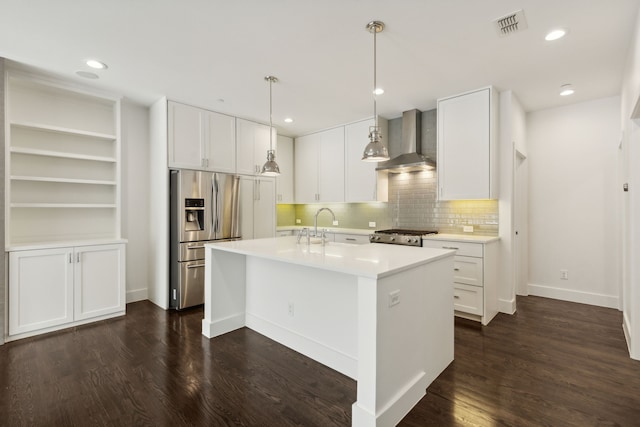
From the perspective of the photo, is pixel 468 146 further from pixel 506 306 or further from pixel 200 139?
pixel 200 139

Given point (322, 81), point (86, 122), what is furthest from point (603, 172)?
point (86, 122)

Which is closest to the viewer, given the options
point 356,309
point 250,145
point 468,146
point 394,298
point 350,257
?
point 394,298

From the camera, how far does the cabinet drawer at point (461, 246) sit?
3.36m

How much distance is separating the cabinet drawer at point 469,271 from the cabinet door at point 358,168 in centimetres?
167

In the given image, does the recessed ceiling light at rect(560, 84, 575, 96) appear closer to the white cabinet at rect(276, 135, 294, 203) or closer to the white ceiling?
the white ceiling

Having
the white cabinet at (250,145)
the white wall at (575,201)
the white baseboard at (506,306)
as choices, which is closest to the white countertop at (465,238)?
the white baseboard at (506,306)

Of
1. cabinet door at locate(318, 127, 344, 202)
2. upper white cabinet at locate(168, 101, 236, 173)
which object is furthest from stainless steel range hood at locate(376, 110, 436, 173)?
upper white cabinet at locate(168, 101, 236, 173)

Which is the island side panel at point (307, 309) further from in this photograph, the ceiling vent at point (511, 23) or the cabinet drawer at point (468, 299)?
the ceiling vent at point (511, 23)

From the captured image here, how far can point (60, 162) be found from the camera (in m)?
3.63

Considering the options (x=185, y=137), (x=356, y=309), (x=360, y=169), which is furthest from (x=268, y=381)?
(x=360, y=169)

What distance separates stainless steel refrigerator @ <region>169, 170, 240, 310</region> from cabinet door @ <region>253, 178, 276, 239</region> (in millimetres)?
734

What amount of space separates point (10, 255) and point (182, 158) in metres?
1.98

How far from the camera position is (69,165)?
370 centimetres

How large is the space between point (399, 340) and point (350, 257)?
0.62 meters
